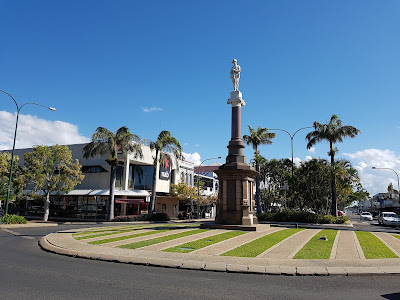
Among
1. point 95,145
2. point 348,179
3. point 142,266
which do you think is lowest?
point 142,266

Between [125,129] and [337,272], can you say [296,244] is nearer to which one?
[337,272]

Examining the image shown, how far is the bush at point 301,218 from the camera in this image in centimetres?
3388

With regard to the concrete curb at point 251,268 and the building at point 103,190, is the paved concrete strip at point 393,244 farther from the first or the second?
the building at point 103,190

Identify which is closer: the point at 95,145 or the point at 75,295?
the point at 75,295

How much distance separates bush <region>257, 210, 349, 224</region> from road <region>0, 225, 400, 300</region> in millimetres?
26545

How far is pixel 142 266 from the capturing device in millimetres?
9867

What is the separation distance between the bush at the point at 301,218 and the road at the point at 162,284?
2655 cm

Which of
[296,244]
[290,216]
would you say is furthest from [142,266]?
[290,216]

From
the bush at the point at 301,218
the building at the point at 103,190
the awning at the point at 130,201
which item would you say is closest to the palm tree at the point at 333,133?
the bush at the point at 301,218

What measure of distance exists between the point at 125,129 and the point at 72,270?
26892mm

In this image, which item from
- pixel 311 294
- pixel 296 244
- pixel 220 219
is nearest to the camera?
pixel 311 294

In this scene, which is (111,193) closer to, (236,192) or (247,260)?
(236,192)

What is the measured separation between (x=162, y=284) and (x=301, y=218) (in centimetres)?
2987

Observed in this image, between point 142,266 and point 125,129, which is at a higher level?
point 125,129
